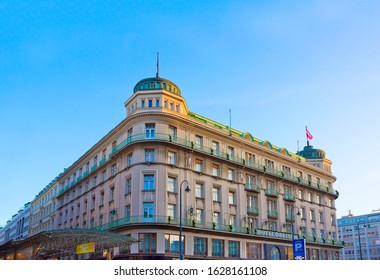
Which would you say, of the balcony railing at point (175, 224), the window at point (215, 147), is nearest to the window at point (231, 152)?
the window at point (215, 147)

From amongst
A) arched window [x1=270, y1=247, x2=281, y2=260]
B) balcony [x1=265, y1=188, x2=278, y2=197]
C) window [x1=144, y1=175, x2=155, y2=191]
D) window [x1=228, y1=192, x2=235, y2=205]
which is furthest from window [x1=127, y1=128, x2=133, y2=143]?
arched window [x1=270, y1=247, x2=281, y2=260]

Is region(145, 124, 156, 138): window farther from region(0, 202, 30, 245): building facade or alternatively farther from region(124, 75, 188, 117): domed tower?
region(0, 202, 30, 245): building facade

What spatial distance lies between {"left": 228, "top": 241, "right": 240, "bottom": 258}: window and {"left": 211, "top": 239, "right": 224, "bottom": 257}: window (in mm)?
1306

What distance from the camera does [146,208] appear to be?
45469mm

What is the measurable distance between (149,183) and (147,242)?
6.35m

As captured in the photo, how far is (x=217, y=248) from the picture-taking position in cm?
4938

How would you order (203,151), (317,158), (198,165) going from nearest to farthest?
(203,151) → (198,165) → (317,158)

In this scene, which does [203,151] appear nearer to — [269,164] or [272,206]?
[269,164]

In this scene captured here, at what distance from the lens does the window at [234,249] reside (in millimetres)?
50594

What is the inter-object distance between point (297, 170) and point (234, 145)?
1562 cm

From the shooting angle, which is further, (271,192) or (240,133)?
(240,133)

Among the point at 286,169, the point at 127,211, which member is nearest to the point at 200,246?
the point at 127,211

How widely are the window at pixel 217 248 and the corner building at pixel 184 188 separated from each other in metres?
0.11
